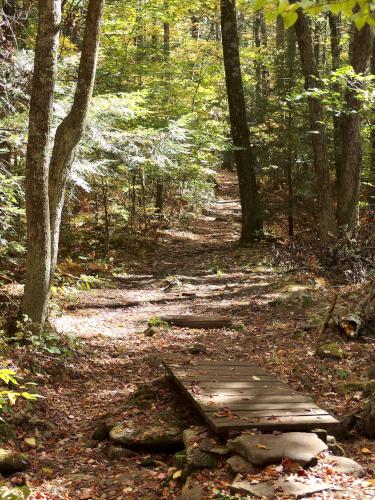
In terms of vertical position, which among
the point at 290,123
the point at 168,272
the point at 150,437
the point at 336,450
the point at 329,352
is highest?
the point at 290,123

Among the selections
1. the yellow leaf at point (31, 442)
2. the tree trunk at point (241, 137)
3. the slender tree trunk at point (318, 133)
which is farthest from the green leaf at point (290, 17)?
the tree trunk at point (241, 137)

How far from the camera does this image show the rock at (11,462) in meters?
4.99

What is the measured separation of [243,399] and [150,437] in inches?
40.7

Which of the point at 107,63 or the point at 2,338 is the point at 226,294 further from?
the point at 107,63

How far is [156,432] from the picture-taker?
542 centimetres

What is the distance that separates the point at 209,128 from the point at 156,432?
1366cm

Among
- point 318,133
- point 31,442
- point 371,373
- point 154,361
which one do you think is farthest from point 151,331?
point 318,133

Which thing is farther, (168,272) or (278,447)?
(168,272)

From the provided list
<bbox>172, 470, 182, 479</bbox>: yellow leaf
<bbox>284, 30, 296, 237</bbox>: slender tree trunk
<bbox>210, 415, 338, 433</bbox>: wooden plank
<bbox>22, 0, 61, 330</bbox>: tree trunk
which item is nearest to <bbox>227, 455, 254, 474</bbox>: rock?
<bbox>210, 415, 338, 433</bbox>: wooden plank

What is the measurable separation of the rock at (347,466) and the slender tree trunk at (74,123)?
5006 millimetres

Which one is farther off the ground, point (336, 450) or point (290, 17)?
point (290, 17)

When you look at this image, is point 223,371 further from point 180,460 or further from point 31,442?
point 31,442

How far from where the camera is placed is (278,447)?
168 inches

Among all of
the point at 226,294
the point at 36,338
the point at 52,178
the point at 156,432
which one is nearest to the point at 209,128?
the point at 226,294
